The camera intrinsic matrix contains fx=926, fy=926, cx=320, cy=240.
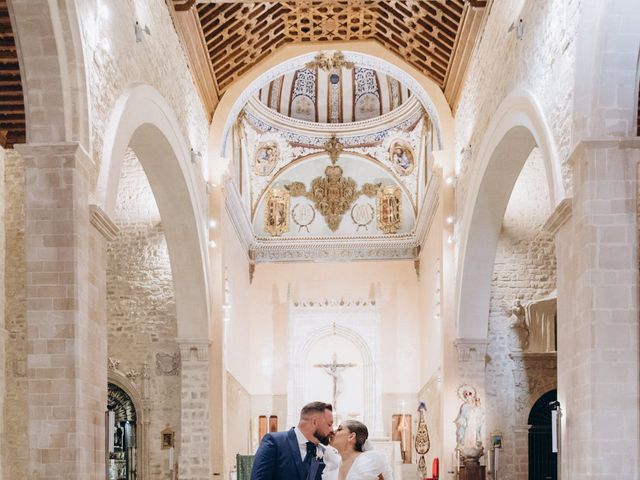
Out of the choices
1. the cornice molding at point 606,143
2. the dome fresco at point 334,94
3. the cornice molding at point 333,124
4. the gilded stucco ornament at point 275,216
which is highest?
the dome fresco at point 334,94

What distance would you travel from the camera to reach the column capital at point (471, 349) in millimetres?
15391

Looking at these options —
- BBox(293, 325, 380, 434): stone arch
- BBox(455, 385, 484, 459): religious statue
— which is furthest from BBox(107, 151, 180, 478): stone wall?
BBox(293, 325, 380, 434): stone arch

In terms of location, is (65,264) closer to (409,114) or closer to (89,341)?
(89,341)

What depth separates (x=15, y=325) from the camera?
46.3 feet

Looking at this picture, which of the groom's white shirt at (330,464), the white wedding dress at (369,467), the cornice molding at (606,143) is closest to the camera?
the white wedding dress at (369,467)

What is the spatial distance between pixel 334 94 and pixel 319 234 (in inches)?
143

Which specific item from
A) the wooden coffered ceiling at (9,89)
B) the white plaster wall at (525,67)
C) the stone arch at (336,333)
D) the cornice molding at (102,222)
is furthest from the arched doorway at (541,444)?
the wooden coffered ceiling at (9,89)

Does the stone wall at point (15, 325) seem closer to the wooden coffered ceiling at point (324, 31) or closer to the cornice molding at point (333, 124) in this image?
the wooden coffered ceiling at point (324, 31)

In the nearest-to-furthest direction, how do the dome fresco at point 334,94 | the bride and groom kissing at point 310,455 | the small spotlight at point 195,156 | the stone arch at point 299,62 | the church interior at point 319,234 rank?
the bride and groom kissing at point 310,455, the church interior at point 319,234, the small spotlight at point 195,156, the stone arch at point 299,62, the dome fresco at point 334,94

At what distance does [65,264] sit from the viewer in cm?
792

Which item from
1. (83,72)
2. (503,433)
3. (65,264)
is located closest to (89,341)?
(65,264)

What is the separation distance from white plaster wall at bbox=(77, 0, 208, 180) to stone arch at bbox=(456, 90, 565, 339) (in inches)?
170

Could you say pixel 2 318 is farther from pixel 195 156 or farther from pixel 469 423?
pixel 469 423

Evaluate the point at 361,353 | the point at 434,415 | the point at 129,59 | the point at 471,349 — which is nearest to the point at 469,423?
the point at 471,349
